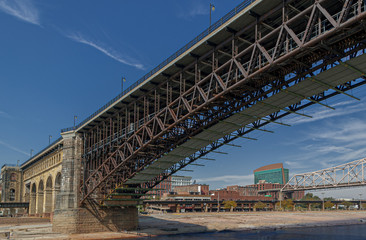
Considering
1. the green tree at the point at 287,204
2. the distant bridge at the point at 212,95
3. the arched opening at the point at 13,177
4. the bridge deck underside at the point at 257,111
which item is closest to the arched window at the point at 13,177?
the arched opening at the point at 13,177

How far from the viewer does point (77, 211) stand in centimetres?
5612

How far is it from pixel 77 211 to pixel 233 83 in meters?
36.4

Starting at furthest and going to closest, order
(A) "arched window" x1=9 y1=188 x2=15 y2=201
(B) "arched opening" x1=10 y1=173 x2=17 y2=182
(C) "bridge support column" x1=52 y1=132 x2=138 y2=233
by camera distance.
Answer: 1. (B) "arched opening" x1=10 y1=173 x2=17 y2=182
2. (A) "arched window" x1=9 y1=188 x2=15 y2=201
3. (C) "bridge support column" x1=52 y1=132 x2=138 y2=233

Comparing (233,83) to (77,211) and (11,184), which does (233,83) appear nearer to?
(77,211)

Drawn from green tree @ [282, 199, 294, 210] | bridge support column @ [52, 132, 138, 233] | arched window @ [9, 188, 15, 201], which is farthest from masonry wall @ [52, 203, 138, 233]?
green tree @ [282, 199, 294, 210]

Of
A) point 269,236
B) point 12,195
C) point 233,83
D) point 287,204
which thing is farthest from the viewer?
point 287,204

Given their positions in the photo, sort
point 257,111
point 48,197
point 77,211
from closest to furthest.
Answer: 1. point 257,111
2. point 77,211
3. point 48,197

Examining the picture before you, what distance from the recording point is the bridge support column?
5575cm

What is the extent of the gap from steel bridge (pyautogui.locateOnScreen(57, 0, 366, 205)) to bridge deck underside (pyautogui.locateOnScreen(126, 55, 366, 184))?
90 mm

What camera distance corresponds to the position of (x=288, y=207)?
619 feet

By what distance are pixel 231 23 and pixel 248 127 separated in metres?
15.6

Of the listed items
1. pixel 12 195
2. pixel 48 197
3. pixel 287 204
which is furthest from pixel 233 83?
pixel 287 204

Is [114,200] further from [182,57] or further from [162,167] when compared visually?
[182,57]

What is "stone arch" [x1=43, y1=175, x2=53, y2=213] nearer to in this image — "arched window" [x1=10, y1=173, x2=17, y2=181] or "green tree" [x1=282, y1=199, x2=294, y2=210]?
"arched window" [x1=10, y1=173, x2=17, y2=181]
